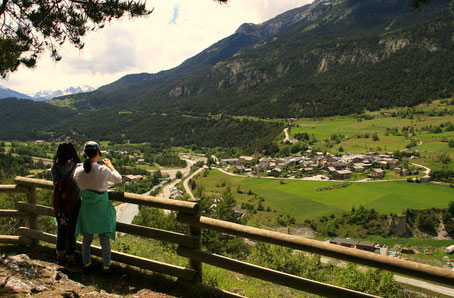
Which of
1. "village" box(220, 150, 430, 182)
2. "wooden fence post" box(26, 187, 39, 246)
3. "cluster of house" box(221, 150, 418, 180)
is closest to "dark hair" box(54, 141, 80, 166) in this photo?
"wooden fence post" box(26, 187, 39, 246)

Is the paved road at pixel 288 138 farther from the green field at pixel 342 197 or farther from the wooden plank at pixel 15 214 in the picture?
the wooden plank at pixel 15 214

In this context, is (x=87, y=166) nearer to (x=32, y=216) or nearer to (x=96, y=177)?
(x=96, y=177)

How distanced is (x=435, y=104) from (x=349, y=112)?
104ft

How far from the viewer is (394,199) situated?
44.0 meters

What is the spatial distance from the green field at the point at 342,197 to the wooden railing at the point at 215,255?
37.2 meters

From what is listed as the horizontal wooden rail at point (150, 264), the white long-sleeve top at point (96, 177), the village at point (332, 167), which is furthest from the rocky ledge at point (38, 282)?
the village at point (332, 167)

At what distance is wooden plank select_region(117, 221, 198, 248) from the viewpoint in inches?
184

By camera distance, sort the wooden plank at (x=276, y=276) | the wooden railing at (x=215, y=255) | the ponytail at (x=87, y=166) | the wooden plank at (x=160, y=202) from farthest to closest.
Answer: the wooden plank at (x=160, y=202) → the ponytail at (x=87, y=166) → the wooden plank at (x=276, y=276) → the wooden railing at (x=215, y=255)

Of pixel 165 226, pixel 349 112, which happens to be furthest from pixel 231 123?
pixel 165 226

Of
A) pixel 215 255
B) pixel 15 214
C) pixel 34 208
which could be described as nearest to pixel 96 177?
pixel 215 255

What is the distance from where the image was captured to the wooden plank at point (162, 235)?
468cm

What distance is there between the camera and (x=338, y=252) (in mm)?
3744

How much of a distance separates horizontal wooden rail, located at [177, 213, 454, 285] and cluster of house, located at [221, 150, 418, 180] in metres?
60.2

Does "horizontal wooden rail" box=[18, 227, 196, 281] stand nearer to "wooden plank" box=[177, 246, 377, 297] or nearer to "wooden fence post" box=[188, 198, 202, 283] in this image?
"wooden fence post" box=[188, 198, 202, 283]
